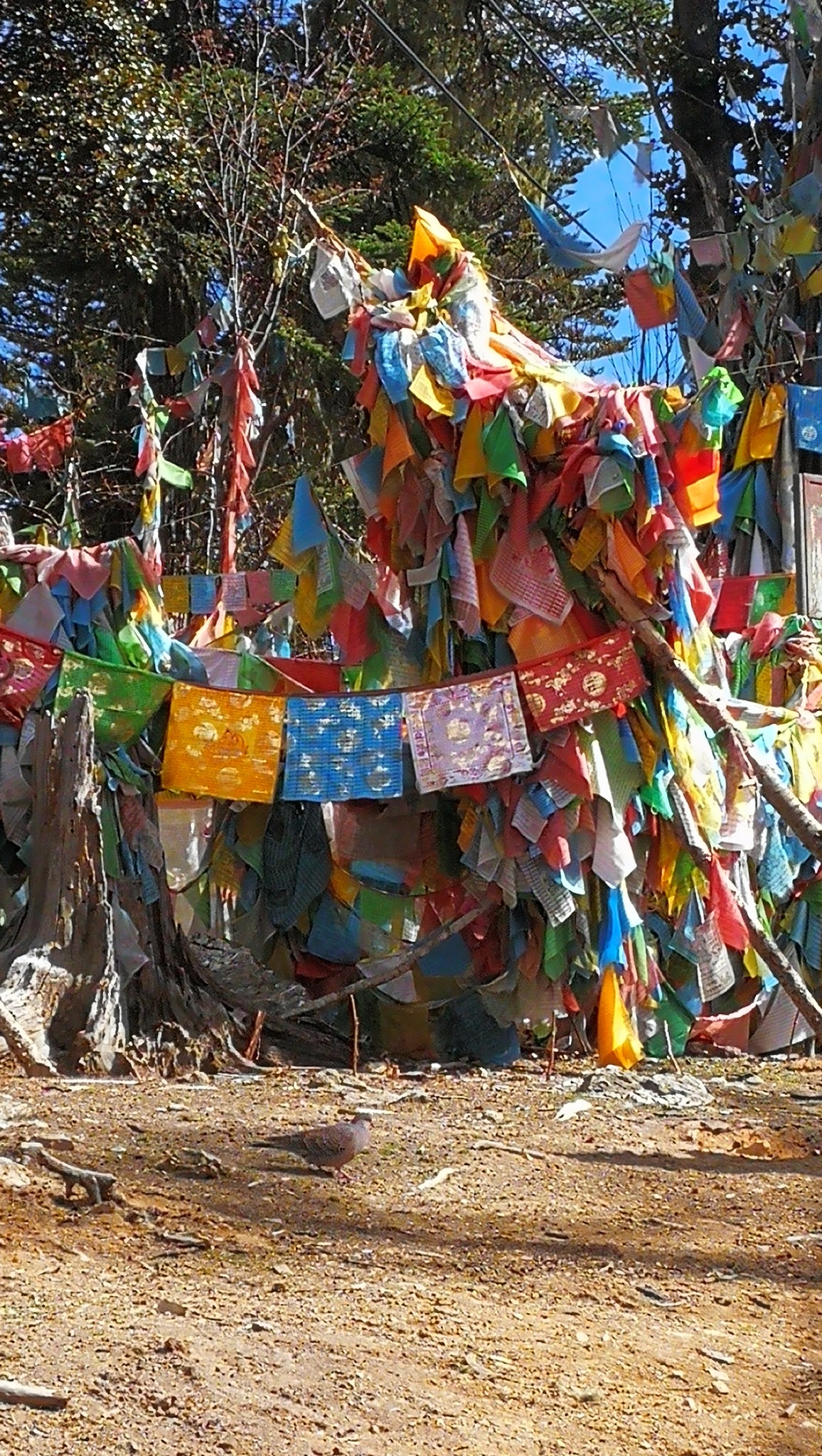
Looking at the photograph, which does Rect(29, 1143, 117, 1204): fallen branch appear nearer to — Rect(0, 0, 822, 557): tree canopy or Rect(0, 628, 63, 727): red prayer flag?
Rect(0, 628, 63, 727): red prayer flag

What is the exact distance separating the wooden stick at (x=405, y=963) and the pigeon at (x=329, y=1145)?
1.98 metres

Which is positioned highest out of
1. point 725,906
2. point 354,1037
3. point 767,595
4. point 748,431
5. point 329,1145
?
point 748,431

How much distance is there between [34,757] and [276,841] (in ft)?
3.96

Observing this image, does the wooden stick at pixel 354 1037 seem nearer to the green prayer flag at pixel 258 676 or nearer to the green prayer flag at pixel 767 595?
the green prayer flag at pixel 258 676

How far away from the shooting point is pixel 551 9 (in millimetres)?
19547

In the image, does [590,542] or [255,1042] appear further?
[590,542]

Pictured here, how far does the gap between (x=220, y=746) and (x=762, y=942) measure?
2.56 m

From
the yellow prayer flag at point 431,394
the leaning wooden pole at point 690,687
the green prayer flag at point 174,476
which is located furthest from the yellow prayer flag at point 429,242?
the green prayer flag at point 174,476

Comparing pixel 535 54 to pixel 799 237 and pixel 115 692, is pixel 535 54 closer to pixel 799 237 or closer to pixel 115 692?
pixel 799 237

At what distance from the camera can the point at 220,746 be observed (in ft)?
23.6

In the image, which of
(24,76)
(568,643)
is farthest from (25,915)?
(24,76)

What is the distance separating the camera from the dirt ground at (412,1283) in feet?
10.1

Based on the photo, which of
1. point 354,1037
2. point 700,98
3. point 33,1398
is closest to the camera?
point 33,1398

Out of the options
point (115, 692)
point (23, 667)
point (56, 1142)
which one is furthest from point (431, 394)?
point (56, 1142)
